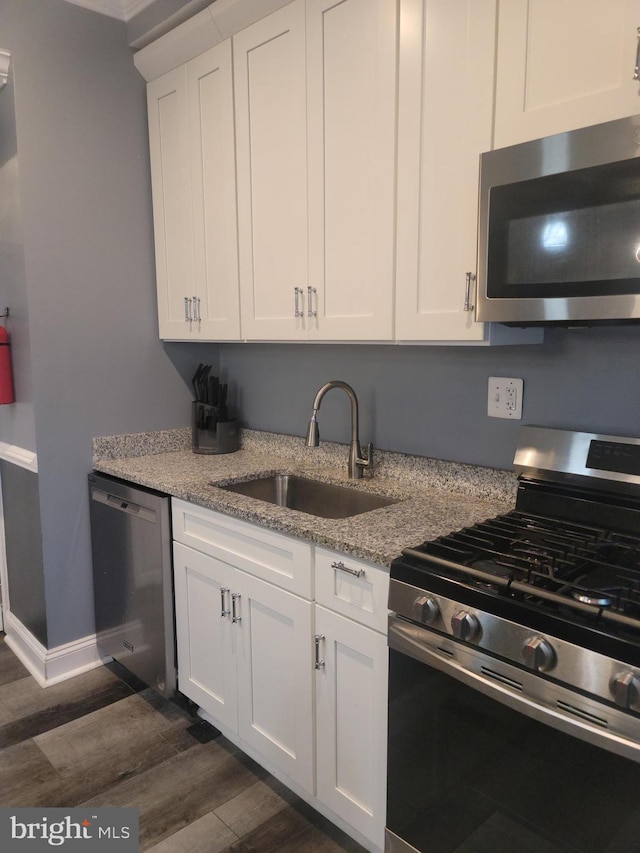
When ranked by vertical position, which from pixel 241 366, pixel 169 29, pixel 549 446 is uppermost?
pixel 169 29

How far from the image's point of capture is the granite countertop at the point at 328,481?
61.4 inches

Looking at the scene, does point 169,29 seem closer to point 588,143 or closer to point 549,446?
point 588,143

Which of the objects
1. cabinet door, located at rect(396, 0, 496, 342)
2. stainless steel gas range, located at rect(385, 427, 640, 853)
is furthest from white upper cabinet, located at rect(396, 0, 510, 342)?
stainless steel gas range, located at rect(385, 427, 640, 853)

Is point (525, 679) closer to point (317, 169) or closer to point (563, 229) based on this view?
point (563, 229)

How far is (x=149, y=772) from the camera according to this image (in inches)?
77.3

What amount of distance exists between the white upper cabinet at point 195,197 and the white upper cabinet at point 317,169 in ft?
0.28

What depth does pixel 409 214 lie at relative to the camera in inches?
64.7

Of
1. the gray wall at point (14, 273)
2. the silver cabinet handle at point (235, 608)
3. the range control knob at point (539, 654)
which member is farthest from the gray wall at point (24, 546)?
the range control knob at point (539, 654)

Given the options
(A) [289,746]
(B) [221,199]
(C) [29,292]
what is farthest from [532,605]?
(C) [29,292]

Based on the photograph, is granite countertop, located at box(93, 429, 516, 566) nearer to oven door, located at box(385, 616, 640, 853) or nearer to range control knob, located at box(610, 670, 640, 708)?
oven door, located at box(385, 616, 640, 853)

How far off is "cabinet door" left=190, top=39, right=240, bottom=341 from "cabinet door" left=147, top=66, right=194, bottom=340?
0.17 feet

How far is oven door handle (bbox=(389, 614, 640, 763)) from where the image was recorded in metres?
1.01

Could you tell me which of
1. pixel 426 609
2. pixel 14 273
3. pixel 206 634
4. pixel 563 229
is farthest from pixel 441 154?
pixel 14 273

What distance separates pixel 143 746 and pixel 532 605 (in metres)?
1.58
